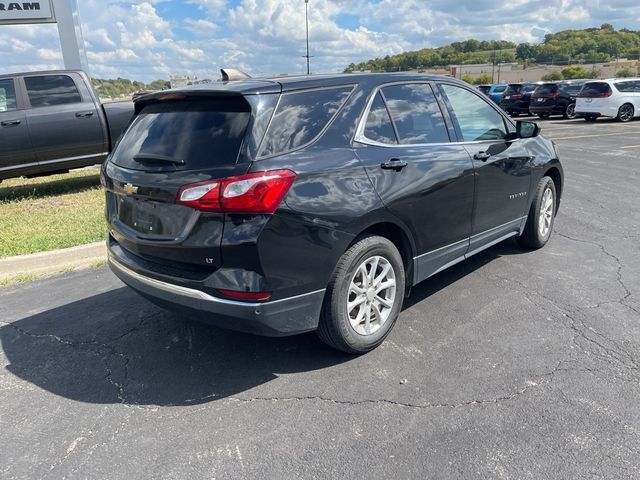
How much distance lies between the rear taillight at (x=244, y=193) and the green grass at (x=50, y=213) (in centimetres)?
374

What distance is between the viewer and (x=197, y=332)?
387cm

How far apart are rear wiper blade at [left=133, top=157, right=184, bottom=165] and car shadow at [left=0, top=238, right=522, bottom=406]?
1334 mm

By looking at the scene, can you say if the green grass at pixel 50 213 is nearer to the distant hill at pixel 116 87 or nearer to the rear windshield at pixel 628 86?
the distant hill at pixel 116 87

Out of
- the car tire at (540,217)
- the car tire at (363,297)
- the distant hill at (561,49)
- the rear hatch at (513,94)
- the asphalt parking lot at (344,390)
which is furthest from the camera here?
the distant hill at (561,49)

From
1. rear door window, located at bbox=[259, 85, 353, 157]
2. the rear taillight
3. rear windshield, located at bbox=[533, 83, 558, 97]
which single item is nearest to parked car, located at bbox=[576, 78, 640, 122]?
rear windshield, located at bbox=[533, 83, 558, 97]

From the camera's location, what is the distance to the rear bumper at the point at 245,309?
112 inches

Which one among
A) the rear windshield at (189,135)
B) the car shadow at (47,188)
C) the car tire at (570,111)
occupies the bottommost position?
the car tire at (570,111)

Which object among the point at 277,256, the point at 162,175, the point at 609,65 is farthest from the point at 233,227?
the point at 609,65

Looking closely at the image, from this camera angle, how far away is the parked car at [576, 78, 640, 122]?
2028cm

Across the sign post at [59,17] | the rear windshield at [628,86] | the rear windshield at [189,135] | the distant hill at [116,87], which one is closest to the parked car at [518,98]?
the rear windshield at [628,86]

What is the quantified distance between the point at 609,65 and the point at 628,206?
62614 millimetres

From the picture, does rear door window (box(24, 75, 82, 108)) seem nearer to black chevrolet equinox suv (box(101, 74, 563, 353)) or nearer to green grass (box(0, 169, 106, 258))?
green grass (box(0, 169, 106, 258))

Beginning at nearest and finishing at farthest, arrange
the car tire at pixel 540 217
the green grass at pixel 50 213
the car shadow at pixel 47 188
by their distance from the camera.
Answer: the car tire at pixel 540 217
the green grass at pixel 50 213
the car shadow at pixel 47 188

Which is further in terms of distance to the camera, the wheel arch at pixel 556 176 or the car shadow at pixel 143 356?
the wheel arch at pixel 556 176
